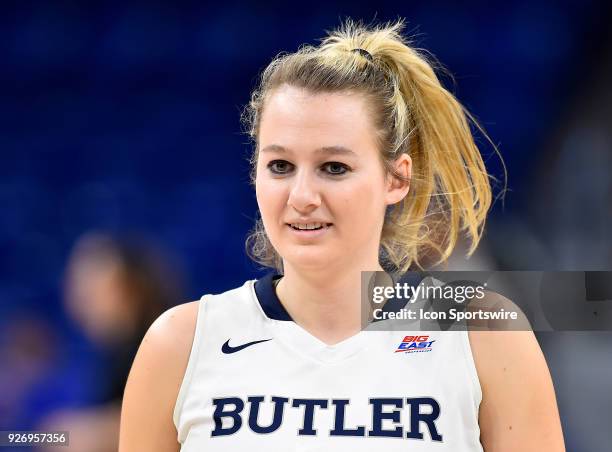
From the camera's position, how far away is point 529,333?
2.22 meters

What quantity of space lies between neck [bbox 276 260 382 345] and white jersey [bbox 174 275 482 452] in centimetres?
3

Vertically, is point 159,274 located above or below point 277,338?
above

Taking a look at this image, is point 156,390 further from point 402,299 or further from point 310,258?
point 402,299

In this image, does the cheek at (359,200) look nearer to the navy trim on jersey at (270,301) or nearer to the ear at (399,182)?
the ear at (399,182)

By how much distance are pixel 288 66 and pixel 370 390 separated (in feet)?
2.87

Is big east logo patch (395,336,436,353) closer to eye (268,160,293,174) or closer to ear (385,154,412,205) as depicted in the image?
ear (385,154,412,205)

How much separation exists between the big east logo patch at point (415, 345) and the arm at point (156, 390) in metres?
0.55

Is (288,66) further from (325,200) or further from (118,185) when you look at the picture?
(118,185)

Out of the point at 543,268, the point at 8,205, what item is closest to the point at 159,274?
the point at 8,205

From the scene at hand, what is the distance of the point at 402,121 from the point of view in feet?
7.98

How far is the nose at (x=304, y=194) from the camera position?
6.96 feet

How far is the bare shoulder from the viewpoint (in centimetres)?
215

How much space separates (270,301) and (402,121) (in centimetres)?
61

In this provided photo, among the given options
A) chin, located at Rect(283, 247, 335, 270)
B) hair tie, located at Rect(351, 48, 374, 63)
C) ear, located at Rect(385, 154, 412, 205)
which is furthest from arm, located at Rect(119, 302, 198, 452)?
hair tie, located at Rect(351, 48, 374, 63)
